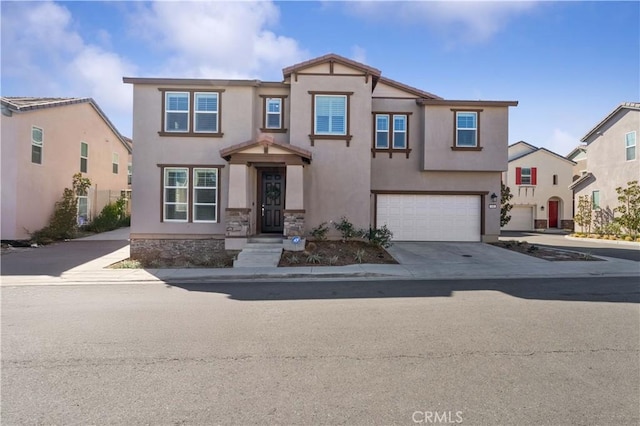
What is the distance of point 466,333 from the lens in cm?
562

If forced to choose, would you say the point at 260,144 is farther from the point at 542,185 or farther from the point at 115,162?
the point at 542,185

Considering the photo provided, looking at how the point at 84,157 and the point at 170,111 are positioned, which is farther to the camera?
the point at 84,157

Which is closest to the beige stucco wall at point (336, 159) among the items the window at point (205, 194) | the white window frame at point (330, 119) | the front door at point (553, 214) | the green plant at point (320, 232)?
the white window frame at point (330, 119)

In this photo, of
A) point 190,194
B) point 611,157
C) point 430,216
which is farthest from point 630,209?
point 190,194

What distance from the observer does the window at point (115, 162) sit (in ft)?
87.4

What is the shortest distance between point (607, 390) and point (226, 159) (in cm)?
1314

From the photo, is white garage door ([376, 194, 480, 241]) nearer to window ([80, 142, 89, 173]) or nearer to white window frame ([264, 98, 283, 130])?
white window frame ([264, 98, 283, 130])

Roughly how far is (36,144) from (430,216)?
18.8 meters

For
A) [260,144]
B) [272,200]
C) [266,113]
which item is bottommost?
[272,200]

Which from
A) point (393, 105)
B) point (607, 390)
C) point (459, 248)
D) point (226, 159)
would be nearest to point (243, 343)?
point (607, 390)

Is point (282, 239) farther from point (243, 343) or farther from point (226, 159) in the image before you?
point (243, 343)

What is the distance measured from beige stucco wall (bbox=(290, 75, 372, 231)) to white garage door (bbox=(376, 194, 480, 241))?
115 inches

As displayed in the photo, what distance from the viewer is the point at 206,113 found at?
50.3 ft

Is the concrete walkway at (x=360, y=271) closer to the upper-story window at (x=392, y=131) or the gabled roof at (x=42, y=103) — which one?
the upper-story window at (x=392, y=131)
